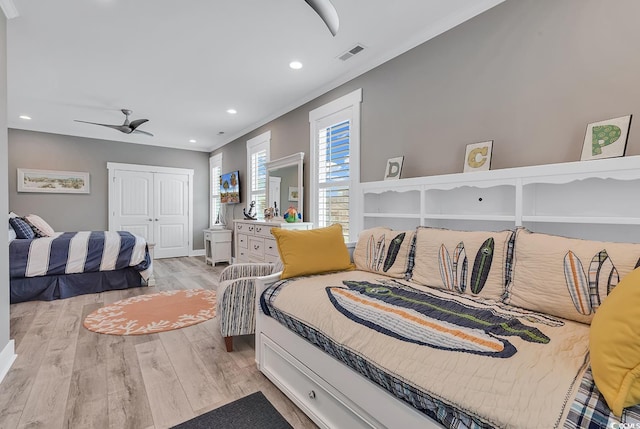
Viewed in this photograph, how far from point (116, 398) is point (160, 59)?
9.50 ft

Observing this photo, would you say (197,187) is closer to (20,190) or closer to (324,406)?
(20,190)

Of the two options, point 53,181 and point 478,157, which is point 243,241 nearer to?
point 478,157

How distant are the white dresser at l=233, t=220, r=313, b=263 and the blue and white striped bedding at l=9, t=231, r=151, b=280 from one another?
1.29m

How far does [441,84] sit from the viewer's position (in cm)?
244

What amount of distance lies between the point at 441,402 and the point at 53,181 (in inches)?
280

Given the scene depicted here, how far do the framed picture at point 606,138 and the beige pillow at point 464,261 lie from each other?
0.60m

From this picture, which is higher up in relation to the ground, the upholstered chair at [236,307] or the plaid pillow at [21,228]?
the plaid pillow at [21,228]

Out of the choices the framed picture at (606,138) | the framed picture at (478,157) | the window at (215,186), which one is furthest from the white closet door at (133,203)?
the framed picture at (606,138)

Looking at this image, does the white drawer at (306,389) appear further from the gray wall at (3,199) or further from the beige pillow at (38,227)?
the beige pillow at (38,227)

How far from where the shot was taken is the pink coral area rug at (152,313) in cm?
278

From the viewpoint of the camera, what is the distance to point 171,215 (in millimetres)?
6816

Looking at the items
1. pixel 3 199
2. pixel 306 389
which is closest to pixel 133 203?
pixel 3 199

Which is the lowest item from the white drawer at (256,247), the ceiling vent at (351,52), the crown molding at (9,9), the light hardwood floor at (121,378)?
the light hardwood floor at (121,378)

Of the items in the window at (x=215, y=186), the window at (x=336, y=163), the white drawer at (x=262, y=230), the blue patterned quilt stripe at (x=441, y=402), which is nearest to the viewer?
the blue patterned quilt stripe at (x=441, y=402)
